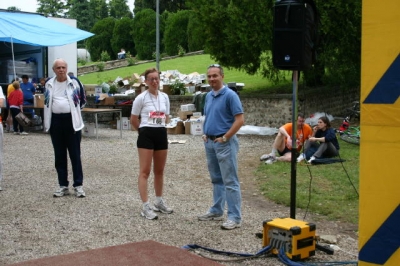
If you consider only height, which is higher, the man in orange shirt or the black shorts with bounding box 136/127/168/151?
the black shorts with bounding box 136/127/168/151

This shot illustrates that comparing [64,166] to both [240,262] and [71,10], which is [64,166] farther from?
[71,10]

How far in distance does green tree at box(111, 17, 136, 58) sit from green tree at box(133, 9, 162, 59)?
1833mm

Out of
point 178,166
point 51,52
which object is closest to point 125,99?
point 51,52

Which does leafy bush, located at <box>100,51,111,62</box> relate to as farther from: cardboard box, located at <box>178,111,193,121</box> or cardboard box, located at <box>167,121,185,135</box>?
cardboard box, located at <box>167,121,185,135</box>

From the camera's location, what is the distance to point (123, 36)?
4803 centimetres

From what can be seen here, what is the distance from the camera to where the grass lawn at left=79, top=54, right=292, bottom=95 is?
2053 cm

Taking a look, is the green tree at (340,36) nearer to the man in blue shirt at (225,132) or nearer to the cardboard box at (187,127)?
the cardboard box at (187,127)

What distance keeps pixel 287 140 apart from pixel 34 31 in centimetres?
1277

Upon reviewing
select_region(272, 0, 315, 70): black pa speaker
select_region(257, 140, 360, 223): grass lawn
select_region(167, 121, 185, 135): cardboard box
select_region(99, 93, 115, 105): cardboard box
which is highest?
select_region(272, 0, 315, 70): black pa speaker

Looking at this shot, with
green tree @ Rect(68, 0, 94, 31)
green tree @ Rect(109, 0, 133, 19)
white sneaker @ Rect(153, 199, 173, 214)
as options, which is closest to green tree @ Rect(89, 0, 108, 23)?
green tree @ Rect(68, 0, 94, 31)

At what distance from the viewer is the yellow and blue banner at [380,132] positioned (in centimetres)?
260

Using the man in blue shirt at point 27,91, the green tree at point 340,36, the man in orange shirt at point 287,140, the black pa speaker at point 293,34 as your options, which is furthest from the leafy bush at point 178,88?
the black pa speaker at point 293,34

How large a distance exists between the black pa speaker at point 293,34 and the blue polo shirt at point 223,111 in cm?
72

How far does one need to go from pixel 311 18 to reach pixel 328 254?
7.91 ft
